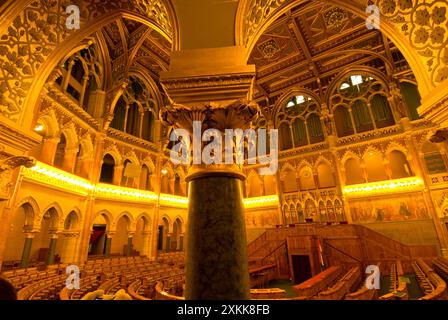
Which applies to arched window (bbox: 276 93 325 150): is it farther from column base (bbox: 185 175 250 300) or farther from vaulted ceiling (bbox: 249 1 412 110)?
column base (bbox: 185 175 250 300)

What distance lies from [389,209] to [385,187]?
4.14 feet

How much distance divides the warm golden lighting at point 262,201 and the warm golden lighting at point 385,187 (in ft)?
15.0

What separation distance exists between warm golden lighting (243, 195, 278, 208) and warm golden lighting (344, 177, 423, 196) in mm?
4571

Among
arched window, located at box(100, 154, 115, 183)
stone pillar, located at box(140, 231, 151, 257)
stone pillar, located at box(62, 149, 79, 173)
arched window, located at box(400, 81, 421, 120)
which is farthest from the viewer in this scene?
arched window, located at box(100, 154, 115, 183)

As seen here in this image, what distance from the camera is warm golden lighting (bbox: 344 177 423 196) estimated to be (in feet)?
40.3

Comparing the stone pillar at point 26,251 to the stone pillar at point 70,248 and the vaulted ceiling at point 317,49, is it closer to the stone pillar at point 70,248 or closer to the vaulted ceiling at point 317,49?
the stone pillar at point 70,248

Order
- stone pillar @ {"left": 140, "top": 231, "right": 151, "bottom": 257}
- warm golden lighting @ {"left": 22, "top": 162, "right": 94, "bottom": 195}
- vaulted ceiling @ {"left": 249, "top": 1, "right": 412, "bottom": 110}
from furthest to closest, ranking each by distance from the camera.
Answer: stone pillar @ {"left": 140, "top": 231, "right": 151, "bottom": 257}, vaulted ceiling @ {"left": 249, "top": 1, "right": 412, "bottom": 110}, warm golden lighting @ {"left": 22, "top": 162, "right": 94, "bottom": 195}

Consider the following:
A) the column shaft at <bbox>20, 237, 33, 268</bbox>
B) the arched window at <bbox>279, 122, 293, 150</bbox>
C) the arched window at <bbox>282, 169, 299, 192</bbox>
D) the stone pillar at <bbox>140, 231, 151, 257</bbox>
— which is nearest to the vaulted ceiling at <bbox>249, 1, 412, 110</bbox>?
the arched window at <bbox>279, 122, 293, 150</bbox>

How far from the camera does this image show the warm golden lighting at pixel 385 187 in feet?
40.3

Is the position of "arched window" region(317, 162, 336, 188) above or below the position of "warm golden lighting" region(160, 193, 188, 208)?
above

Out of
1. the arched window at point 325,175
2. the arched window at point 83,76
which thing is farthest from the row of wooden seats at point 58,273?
the arched window at point 325,175

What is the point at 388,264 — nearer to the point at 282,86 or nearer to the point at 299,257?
the point at 299,257

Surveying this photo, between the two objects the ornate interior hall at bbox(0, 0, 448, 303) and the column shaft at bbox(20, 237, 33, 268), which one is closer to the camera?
the ornate interior hall at bbox(0, 0, 448, 303)

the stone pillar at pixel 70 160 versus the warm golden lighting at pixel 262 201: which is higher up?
the stone pillar at pixel 70 160
